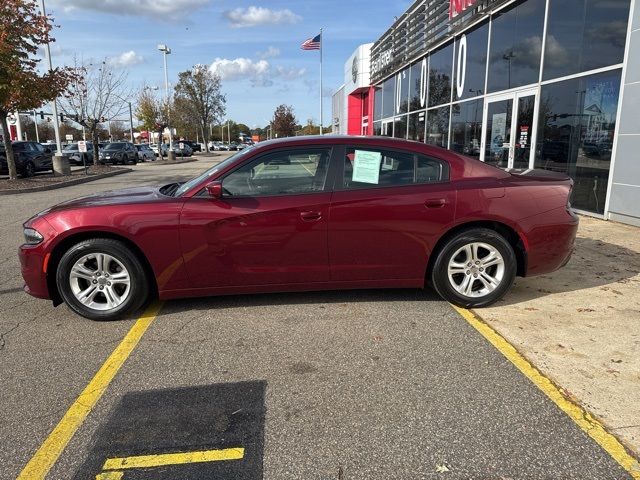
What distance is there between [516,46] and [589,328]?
894cm

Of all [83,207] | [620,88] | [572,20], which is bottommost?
[83,207]

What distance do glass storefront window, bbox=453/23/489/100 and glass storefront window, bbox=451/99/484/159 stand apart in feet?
0.95

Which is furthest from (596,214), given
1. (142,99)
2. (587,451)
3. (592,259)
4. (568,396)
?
(142,99)

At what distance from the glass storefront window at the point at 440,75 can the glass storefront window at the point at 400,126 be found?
12.0 feet

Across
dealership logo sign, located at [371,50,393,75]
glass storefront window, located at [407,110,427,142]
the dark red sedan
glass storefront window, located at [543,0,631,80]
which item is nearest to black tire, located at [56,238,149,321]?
→ the dark red sedan

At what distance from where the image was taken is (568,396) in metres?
3.04

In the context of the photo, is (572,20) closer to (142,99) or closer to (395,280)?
(395,280)

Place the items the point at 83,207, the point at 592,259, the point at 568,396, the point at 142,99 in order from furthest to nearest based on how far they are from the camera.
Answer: the point at 142,99, the point at 592,259, the point at 83,207, the point at 568,396

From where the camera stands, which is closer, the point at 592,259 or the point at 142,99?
the point at 592,259

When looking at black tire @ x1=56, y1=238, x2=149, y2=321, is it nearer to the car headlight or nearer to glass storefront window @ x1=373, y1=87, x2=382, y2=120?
the car headlight

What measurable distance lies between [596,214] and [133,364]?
836 centimetres

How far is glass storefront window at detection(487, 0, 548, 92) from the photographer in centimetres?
1032

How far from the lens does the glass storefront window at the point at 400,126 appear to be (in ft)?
69.5

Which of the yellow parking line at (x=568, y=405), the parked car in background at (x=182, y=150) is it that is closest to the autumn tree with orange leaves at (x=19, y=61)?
the yellow parking line at (x=568, y=405)
